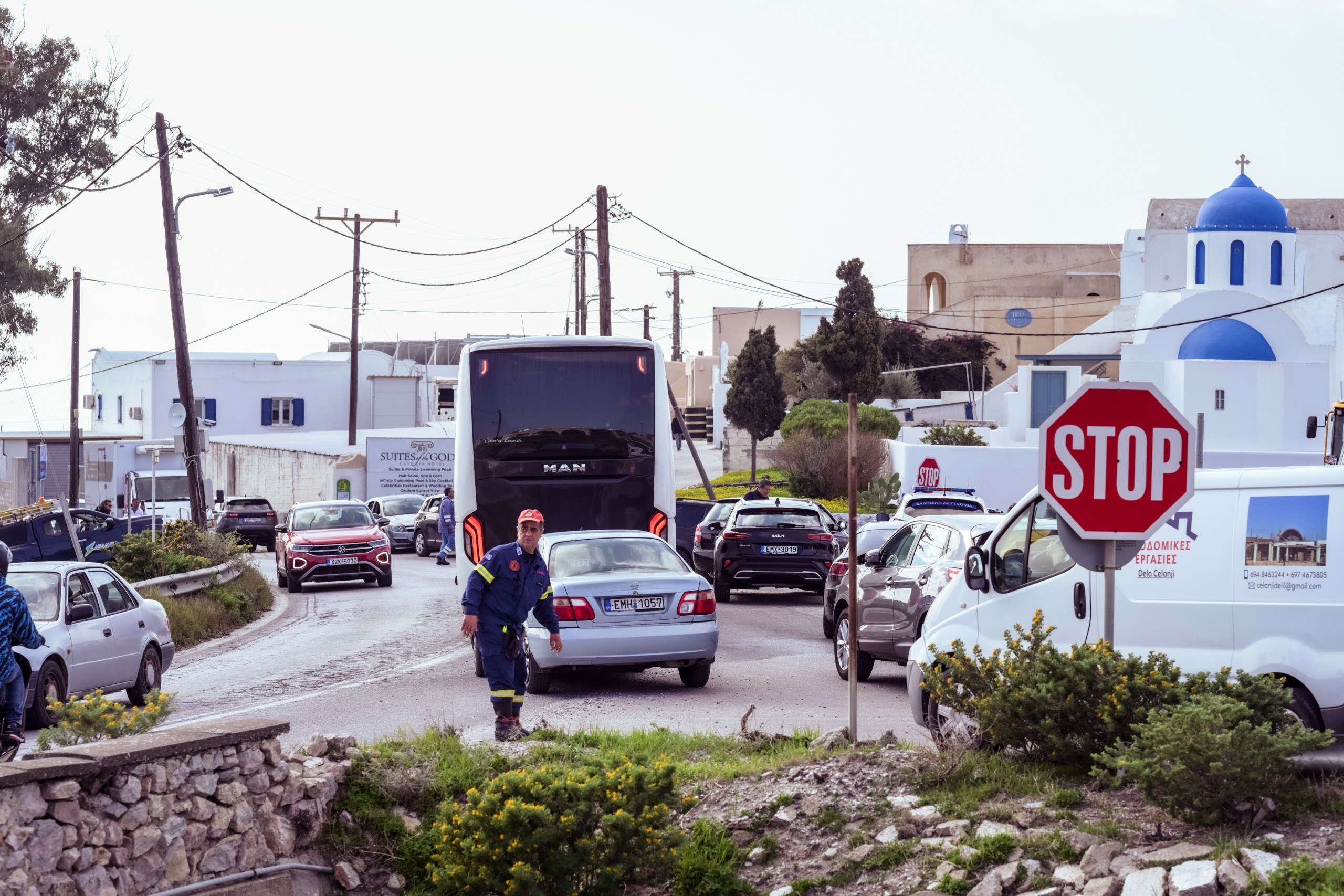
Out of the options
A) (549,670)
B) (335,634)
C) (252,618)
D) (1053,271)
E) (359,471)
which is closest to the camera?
(549,670)

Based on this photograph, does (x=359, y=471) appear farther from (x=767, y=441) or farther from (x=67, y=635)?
(x=67, y=635)

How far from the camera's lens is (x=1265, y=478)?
8297mm

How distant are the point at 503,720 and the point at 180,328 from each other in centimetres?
2089

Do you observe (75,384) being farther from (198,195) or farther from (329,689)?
(329,689)

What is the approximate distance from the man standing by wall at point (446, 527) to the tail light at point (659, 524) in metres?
16.8

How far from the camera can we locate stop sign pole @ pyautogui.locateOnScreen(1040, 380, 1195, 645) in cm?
711

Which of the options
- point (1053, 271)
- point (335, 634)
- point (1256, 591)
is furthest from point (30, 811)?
point (1053, 271)

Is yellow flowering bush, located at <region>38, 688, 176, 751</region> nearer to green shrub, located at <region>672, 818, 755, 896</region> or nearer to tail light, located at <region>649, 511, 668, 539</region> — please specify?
green shrub, located at <region>672, 818, 755, 896</region>

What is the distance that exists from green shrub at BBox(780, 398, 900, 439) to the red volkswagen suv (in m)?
22.4

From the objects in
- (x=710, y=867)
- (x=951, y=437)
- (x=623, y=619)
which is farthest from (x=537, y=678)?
(x=951, y=437)

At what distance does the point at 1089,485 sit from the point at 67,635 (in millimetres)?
8970

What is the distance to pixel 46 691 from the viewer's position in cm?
1196

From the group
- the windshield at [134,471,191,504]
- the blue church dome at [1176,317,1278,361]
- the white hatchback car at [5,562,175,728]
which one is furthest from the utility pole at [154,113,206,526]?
the blue church dome at [1176,317,1278,361]

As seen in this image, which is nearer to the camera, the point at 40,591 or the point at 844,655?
the point at 40,591
